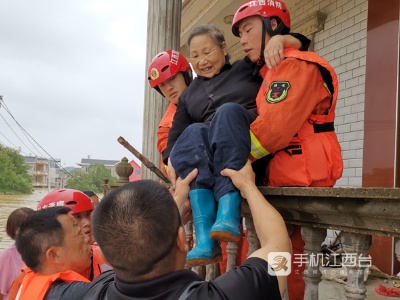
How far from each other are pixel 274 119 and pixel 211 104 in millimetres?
585

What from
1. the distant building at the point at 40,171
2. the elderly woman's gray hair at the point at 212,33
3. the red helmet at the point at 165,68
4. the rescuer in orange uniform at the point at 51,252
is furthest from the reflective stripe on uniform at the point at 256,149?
the distant building at the point at 40,171

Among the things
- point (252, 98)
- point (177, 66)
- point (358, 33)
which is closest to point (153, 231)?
point (252, 98)

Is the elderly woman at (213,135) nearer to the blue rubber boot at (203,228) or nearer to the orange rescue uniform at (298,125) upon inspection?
the blue rubber boot at (203,228)

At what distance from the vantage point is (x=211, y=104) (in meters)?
2.39

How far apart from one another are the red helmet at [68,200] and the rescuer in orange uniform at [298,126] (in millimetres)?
1310

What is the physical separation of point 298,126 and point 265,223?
0.60 meters

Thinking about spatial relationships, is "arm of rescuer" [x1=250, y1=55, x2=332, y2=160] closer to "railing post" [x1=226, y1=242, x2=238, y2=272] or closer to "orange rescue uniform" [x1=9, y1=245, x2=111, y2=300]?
"railing post" [x1=226, y1=242, x2=238, y2=272]

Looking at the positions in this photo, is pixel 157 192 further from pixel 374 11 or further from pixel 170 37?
pixel 374 11

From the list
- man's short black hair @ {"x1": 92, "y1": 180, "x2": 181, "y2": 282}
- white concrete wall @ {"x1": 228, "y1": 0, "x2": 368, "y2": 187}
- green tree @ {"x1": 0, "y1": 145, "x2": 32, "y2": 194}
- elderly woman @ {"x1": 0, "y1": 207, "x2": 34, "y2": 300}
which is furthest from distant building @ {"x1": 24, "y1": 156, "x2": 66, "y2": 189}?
man's short black hair @ {"x1": 92, "y1": 180, "x2": 181, "y2": 282}

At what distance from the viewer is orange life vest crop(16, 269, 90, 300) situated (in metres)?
1.77

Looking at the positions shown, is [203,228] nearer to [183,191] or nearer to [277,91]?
[183,191]

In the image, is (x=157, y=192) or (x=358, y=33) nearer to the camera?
(x=157, y=192)

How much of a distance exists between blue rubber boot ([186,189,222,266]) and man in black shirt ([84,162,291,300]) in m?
0.55

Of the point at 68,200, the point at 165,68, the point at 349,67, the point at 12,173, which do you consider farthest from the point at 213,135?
the point at 12,173
